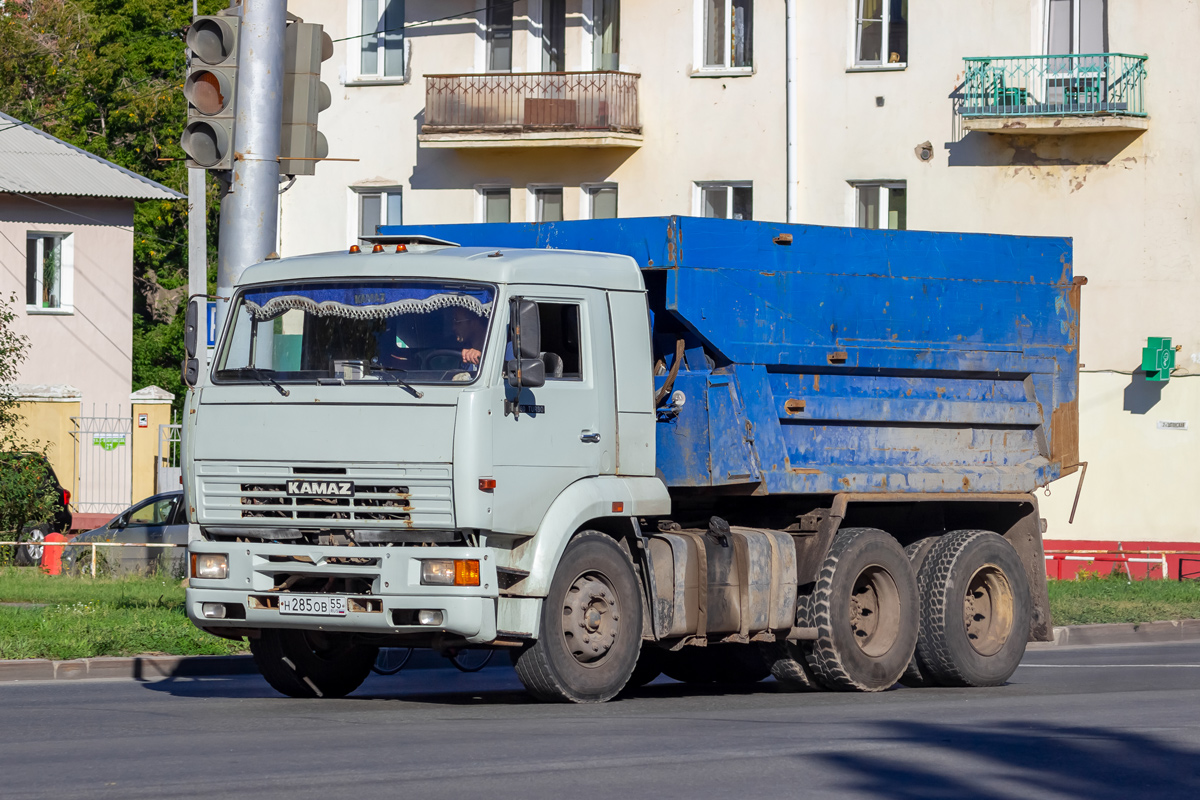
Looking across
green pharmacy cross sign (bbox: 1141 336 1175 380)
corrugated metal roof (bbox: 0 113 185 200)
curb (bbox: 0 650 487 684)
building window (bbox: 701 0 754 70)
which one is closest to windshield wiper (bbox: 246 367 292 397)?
curb (bbox: 0 650 487 684)

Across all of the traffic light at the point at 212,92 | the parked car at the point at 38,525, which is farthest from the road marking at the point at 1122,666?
the parked car at the point at 38,525

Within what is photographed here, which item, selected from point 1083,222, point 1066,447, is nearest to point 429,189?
point 1083,222

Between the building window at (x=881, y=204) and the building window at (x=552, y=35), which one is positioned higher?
the building window at (x=552, y=35)

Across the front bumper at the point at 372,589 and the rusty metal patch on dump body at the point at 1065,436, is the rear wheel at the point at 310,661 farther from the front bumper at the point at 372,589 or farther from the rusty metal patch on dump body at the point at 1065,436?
the rusty metal patch on dump body at the point at 1065,436

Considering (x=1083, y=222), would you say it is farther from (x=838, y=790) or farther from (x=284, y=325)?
(x=838, y=790)

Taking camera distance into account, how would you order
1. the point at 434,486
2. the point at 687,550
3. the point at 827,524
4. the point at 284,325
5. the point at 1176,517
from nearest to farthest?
the point at 434,486 → the point at 284,325 → the point at 687,550 → the point at 827,524 → the point at 1176,517

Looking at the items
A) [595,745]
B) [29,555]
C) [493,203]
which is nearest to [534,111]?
[493,203]

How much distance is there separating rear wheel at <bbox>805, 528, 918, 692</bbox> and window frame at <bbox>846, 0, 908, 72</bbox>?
1864 centimetres

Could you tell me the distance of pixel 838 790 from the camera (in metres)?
7.91

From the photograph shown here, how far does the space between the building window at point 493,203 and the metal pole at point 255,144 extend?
20475 mm

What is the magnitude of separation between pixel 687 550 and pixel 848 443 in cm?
169

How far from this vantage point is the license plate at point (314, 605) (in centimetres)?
1066

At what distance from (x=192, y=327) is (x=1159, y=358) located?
20.2 metres

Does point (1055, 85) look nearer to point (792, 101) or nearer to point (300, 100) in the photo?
point (792, 101)
